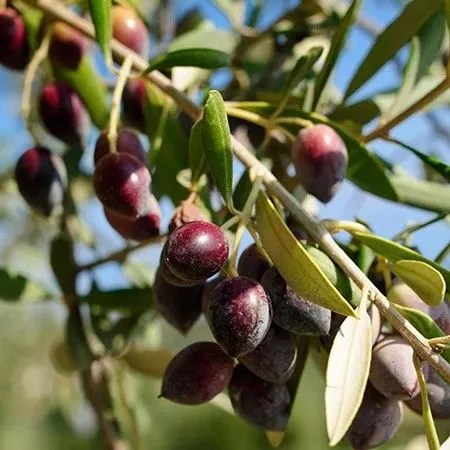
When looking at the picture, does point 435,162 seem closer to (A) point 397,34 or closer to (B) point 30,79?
(A) point 397,34

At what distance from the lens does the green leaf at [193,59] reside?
863mm

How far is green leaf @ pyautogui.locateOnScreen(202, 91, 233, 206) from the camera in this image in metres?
0.65

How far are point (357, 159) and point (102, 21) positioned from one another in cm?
29

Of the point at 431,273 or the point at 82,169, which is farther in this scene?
the point at 82,169

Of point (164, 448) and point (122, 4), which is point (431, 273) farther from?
point (164, 448)

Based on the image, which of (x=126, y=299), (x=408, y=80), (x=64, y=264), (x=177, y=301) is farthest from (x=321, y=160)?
(x=64, y=264)

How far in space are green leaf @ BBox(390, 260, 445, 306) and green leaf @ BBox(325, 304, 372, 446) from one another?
63mm

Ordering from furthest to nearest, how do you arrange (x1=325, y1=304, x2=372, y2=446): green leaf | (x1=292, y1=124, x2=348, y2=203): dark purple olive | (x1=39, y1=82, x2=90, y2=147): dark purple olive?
(x1=39, y1=82, x2=90, y2=147): dark purple olive
(x1=292, y1=124, x2=348, y2=203): dark purple olive
(x1=325, y1=304, x2=372, y2=446): green leaf

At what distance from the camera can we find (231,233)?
741mm

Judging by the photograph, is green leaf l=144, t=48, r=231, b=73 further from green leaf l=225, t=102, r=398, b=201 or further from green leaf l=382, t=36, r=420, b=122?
green leaf l=382, t=36, r=420, b=122

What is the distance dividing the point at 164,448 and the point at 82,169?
4440 mm

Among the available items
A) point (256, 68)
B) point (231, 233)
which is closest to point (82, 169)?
point (256, 68)

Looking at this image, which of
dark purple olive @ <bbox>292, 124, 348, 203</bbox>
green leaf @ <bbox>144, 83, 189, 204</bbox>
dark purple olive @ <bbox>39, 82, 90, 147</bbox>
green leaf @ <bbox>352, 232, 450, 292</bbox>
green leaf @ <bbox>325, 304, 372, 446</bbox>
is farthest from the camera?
dark purple olive @ <bbox>39, 82, 90, 147</bbox>

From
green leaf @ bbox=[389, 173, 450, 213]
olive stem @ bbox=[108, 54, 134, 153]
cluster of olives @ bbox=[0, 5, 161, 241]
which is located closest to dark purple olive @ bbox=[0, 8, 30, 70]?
cluster of olives @ bbox=[0, 5, 161, 241]
